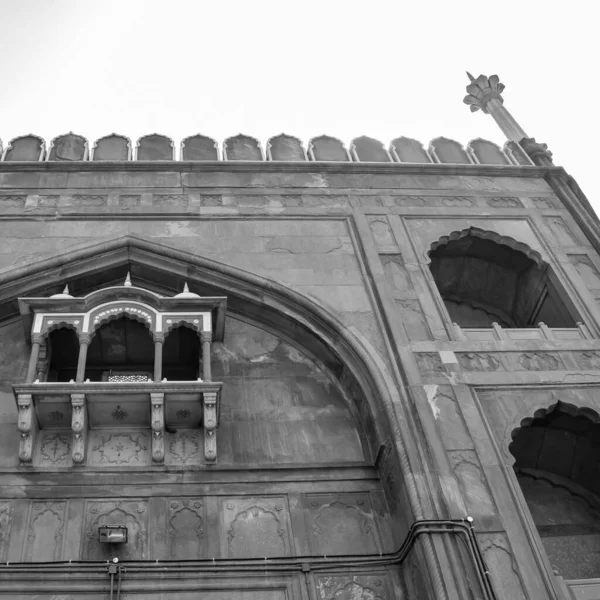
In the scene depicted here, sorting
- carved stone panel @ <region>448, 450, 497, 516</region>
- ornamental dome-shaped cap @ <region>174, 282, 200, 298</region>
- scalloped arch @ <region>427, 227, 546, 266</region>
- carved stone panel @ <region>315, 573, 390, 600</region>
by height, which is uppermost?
scalloped arch @ <region>427, 227, 546, 266</region>

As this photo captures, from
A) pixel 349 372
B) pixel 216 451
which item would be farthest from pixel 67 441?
pixel 349 372

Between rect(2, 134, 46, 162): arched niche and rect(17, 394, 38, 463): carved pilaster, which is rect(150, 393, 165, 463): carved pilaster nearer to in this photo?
rect(17, 394, 38, 463): carved pilaster

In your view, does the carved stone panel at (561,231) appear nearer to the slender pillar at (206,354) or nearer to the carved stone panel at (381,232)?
the carved stone panel at (381,232)

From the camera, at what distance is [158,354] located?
8477 mm

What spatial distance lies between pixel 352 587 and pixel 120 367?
3.97 m

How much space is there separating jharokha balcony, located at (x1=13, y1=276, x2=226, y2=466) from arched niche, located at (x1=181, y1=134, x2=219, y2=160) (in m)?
3.24

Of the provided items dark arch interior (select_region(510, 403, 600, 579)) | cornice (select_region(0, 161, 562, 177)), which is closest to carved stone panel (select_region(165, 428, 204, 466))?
dark arch interior (select_region(510, 403, 600, 579))

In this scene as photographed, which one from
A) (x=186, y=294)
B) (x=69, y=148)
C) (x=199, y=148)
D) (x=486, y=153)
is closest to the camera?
(x=186, y=294)

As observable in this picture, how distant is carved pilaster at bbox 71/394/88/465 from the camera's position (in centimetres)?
798

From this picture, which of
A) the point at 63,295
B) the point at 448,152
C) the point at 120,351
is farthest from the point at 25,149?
the point at 448,152

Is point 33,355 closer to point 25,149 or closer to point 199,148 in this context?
point 25,149

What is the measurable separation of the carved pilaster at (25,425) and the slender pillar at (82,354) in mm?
547

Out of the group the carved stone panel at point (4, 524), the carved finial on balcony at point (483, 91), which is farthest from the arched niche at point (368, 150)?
the carved stone panel at point (4, 524)

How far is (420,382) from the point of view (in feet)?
27.6
